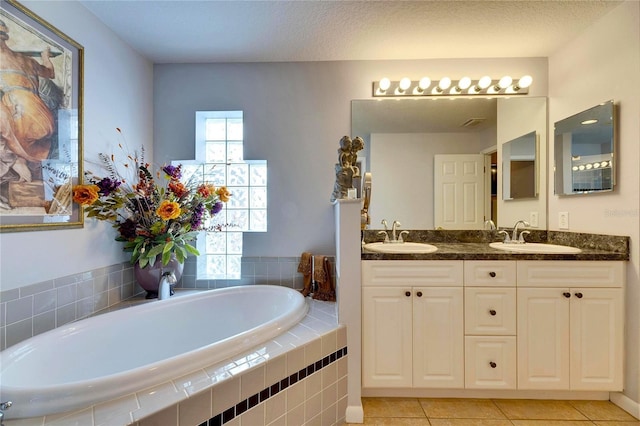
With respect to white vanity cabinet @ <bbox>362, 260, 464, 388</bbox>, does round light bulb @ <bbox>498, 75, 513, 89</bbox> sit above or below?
above

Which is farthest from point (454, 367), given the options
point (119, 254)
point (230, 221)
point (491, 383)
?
point (119, 254)

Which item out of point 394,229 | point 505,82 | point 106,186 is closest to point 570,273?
point 394,229

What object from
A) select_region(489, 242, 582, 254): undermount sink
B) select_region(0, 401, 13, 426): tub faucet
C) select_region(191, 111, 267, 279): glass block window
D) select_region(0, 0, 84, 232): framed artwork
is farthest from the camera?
select_region(191, 111, 267, 279): glass block window

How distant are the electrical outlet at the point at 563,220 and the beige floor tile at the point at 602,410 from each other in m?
1.08

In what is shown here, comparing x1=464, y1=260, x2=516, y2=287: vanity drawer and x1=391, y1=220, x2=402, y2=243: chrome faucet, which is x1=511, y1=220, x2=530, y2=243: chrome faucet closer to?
x1=464, y1=260, x2=516, y2=287: vanity drawer

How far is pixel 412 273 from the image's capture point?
1.64m

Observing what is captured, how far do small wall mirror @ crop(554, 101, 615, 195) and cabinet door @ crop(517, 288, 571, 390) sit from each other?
0.73 m

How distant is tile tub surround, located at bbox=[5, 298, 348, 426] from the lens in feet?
2.83

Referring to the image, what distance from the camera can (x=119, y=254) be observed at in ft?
6.19

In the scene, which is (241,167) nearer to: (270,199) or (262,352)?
(270,199)

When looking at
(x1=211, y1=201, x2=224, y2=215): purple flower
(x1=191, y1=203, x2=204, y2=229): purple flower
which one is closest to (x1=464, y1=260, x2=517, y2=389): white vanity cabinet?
(x1=211, y1=201, x2=224, y2=215): purple flower

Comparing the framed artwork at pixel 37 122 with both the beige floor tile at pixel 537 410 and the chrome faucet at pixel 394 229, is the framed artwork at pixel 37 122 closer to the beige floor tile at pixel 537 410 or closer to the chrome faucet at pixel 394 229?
the chrome faucet at pixel 394 229

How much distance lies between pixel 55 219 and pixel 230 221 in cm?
109

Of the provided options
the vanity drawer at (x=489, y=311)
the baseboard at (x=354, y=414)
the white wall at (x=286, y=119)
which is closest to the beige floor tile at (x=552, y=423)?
the vanity drawer at (x=489, y=311)
